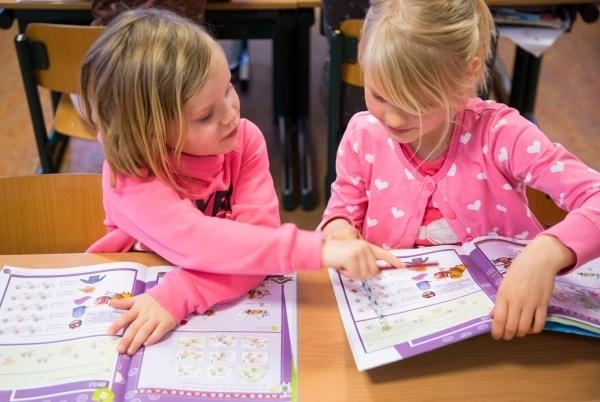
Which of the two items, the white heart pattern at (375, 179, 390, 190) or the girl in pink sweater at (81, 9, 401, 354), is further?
the white heart pattern at (375, 179, 390, 190)

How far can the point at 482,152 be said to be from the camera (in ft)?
3.82

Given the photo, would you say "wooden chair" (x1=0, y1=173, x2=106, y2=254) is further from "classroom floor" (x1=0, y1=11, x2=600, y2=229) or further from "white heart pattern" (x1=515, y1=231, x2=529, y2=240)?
"classroom floor" (x1=0, y1=11, x2=600, y2=229)

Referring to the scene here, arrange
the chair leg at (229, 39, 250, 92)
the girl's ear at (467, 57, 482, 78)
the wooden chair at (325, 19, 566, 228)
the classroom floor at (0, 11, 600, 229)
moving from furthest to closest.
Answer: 1. the chair leg at (229, 39, 250, 92)
2. the classroom floor at (0, 11, 600, 229)
3. the wooden chair at (325, 19, 566, 228)
4. the girl's ear at (467, 57, 482, 78)

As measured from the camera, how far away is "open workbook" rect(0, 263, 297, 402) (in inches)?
32.4

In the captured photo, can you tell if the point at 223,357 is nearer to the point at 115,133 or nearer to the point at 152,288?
the point at 152,288

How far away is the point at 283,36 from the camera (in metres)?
2.62

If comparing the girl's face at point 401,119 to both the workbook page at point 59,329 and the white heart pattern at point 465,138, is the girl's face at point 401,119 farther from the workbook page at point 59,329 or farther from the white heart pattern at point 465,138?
the workbook page at point 59,329

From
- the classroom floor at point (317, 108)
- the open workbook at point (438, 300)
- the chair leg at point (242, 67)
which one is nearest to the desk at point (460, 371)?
the open workbook at point (438, 300)

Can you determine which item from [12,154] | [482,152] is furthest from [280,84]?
[482,152]

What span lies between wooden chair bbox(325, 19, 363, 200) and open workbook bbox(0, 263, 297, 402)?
3.72 ft

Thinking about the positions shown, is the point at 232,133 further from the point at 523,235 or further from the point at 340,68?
the point at 340,68

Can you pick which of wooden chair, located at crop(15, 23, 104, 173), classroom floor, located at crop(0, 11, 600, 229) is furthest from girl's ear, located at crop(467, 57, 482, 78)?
classroom floor, located at crop(0, 11, 600, 229)

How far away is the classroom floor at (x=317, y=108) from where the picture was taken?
2719 mm

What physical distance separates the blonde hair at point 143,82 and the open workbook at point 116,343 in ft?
0.60
